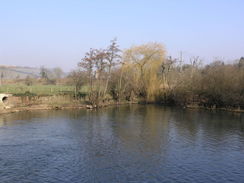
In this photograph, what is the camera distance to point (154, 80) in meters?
47.9

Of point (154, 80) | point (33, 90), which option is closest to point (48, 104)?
point (33, 90)

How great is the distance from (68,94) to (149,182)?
3303 centimetres

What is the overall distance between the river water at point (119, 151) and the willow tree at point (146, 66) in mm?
18717

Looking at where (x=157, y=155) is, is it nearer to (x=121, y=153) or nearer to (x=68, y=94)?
(x=121, y=153)

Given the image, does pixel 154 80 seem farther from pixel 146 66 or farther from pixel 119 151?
pixel 119 151

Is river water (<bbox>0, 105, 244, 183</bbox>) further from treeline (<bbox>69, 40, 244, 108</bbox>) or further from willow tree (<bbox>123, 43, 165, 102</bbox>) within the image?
willow tree (<bbox>123, 43, 165, 102</bbox>)

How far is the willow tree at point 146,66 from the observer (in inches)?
1901

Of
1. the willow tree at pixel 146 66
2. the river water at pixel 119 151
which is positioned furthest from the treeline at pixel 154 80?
the river water at pixel 119 151

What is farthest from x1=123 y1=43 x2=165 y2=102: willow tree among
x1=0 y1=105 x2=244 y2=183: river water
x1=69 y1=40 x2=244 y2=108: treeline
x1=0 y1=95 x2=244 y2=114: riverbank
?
x1=0 y1=105 x2=244 y2=183: river water

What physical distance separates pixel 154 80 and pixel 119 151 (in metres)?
30.6

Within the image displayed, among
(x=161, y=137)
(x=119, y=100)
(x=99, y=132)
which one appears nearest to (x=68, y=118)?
(x=99, y=132)

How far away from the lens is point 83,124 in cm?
2809

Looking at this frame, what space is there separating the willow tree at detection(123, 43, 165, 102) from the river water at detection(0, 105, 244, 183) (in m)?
A: 18.7

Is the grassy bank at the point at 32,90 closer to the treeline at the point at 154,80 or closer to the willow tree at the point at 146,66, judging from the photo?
the treeline at the point at 154,80
